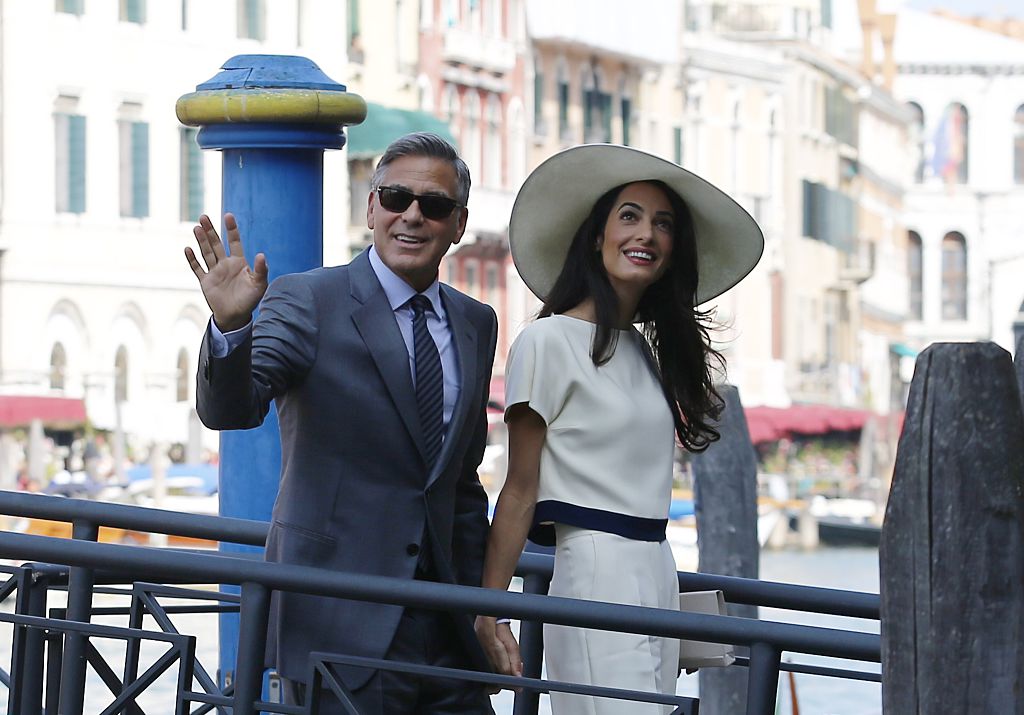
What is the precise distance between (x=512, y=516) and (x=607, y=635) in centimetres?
23

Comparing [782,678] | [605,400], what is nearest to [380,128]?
[782,678]

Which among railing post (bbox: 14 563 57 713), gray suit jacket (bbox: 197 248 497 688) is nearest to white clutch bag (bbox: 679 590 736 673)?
gray suit jacket (bbox: 197 248 497 688)

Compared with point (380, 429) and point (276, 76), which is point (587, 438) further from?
point (276, 76)

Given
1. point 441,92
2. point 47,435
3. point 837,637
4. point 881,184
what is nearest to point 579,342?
point 837,637

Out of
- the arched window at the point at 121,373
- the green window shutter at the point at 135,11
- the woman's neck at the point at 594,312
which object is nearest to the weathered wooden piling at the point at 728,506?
the woman's neck at the point at 594,312

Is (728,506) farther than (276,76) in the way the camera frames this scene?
Yes

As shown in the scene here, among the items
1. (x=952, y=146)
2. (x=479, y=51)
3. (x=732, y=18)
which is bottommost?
(x=479, y=51)

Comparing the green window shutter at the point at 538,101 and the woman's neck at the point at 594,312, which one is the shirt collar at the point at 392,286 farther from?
the green window shutter at the point at 538,101

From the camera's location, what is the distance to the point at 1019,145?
83938mm

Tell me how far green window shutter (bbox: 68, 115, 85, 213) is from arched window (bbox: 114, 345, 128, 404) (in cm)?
177

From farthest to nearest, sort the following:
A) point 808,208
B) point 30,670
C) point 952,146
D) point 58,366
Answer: point 952,146 < point 808,208 < point 58,366 < point 30,670

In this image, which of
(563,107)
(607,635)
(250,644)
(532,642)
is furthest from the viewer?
(563,107)

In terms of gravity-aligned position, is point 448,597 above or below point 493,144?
below

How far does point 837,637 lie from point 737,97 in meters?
45.9
